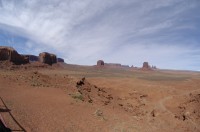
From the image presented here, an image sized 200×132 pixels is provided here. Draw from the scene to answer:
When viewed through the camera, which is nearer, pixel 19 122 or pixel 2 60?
pixel 19 122

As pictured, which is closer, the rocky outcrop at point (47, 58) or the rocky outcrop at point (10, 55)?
the rocky outcrop at point (10, 55)

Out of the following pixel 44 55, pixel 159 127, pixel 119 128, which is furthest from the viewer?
pixel 44 55

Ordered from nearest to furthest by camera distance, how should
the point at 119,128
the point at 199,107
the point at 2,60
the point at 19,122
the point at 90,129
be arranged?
the point at 19,122
the point at 90,129
the point at 119,128
the point at 199,107
the point at 2,60

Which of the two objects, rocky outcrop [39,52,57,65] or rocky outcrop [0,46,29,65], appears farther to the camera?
rocky outcrop [39,52,57,65]

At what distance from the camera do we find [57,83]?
2448 cm

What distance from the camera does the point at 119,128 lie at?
12.2 meters

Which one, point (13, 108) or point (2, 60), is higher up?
point (2, 60)

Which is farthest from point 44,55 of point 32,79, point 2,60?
point 32,79

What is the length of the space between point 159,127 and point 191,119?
281cm

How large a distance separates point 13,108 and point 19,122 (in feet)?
8.05

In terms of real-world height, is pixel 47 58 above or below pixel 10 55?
above

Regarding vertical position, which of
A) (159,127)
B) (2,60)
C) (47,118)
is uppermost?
(2,60)

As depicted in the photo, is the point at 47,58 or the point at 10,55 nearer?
the point at 10,55

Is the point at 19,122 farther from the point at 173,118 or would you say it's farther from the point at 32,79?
the point at 32,79
